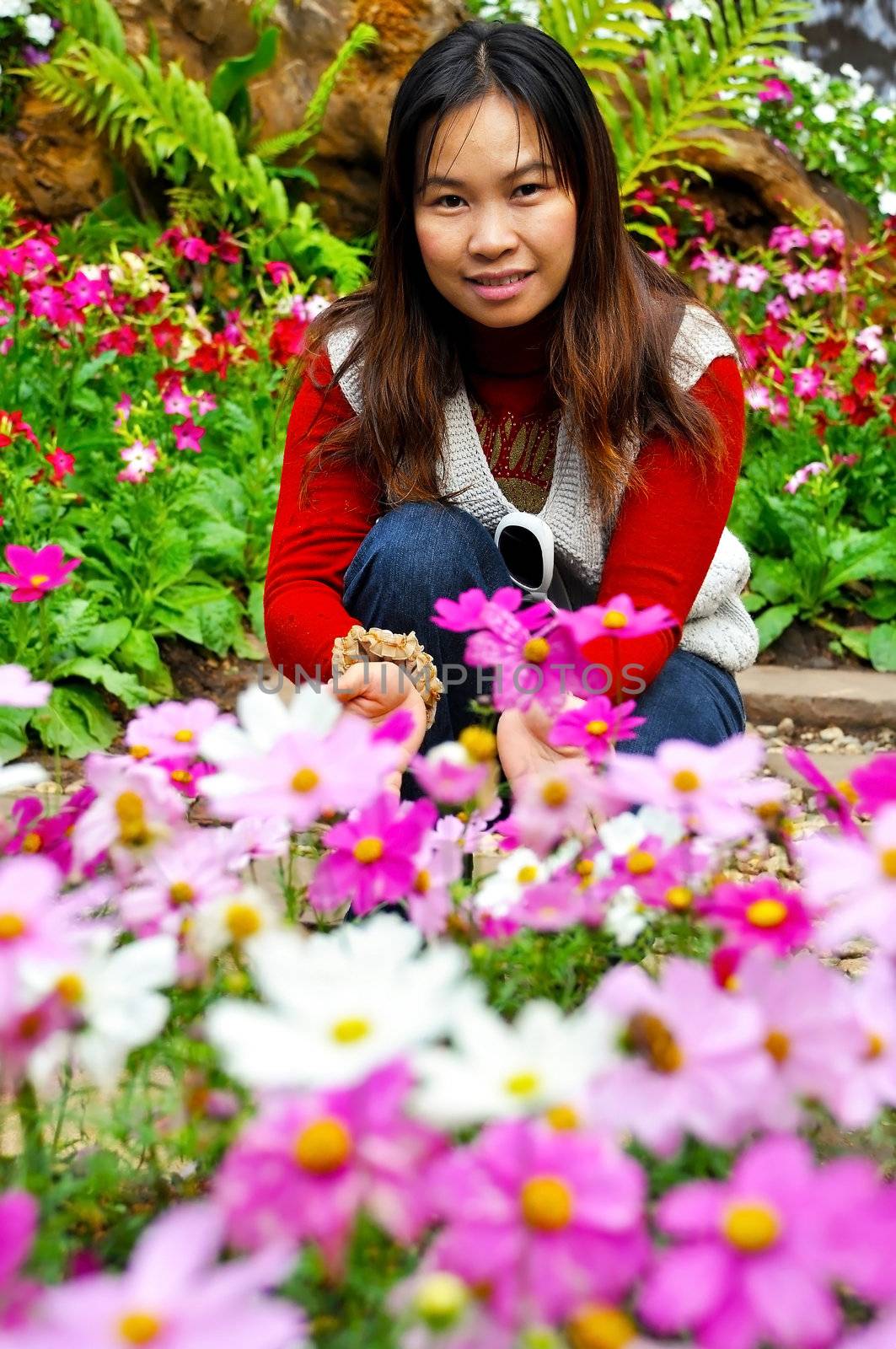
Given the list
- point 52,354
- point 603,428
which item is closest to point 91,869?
point 603,428

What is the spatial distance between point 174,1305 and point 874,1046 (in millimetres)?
288

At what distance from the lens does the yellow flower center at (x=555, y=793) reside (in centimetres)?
77

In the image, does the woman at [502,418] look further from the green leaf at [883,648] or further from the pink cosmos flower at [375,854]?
the green leaf at [883,648]

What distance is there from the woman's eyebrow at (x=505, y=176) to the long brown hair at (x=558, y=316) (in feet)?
0.05

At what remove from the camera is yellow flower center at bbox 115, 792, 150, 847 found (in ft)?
2.39

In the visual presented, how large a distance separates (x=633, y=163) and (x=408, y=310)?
3613mm

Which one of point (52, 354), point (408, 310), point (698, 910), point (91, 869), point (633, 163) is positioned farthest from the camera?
point (633, 163)

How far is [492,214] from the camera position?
1652 mm

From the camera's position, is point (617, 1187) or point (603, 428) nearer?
point (617, 1187)

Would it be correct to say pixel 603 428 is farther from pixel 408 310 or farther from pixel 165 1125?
pixel 165 1125

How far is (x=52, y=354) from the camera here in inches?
130

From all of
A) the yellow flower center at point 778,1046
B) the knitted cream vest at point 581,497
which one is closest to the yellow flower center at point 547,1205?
the yellow flower center at point 778,1046

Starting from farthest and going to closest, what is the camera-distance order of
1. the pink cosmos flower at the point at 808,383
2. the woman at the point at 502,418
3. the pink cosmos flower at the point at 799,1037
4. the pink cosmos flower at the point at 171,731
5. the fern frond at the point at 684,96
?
the fern frond at the point at 684,96 < the pink cosmos flower at the point at 808,383 < the woman at the point at 502,418 < the pink cosmos flower at the point at 171,731 < the pink cosmos flower at the point at 799,1037

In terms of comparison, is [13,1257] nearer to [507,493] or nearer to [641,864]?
[641,864]
